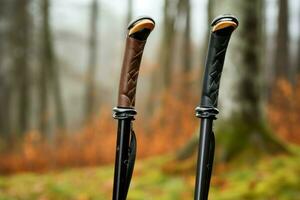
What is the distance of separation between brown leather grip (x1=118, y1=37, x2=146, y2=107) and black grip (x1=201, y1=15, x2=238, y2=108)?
1.01ft

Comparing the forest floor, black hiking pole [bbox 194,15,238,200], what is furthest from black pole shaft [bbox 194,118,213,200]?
the forest floor

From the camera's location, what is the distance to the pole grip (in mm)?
1930

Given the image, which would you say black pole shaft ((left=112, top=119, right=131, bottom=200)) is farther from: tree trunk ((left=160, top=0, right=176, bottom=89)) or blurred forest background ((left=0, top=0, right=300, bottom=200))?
tree trunk ((left=160, top=0, right=176, bottom=89))

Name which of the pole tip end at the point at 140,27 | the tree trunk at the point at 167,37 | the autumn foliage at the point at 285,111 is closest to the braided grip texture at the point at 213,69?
the pole tip end at the point at 140,27

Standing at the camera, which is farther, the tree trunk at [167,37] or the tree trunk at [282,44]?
the tree trunk at [167,37]

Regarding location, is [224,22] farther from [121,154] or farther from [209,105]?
[121,154]

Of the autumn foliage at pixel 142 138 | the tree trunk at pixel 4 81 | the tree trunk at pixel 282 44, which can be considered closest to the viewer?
the autumn foliage at pixel 142 138

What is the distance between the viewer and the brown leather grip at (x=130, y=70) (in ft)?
6.49

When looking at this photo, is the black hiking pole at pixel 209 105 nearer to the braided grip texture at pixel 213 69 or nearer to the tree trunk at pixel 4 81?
the braided grip texture at pixel 213 69

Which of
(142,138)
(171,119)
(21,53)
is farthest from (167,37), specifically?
(21,53)

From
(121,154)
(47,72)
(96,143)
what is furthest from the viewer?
(47,72)

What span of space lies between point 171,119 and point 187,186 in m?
6.91

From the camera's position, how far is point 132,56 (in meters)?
2.00

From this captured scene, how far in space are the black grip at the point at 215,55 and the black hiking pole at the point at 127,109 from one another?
0.28 metres
